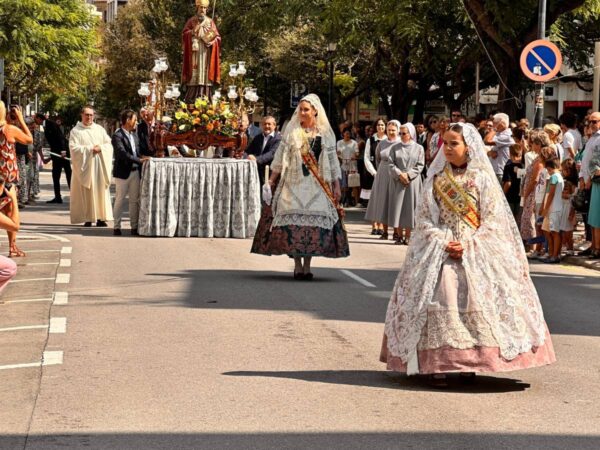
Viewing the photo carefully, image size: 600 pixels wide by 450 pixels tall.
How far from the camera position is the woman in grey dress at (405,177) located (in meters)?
21.4

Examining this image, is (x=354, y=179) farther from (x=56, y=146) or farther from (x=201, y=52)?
(x=56, y=146)

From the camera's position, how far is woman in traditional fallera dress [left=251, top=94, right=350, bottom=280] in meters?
15.1

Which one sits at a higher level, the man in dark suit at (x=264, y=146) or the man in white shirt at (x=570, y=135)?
the man in white shirt at (x=570, y=135)

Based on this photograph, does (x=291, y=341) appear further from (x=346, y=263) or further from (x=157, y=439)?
(x=346, y=263)

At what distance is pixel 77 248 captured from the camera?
19.2 m

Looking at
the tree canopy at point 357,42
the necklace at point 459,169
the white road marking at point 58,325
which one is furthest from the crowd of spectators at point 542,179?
the necklace at point 459,169

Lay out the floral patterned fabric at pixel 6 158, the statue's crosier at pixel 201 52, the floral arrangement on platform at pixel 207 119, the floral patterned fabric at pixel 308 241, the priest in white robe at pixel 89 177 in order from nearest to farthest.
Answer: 1. the floral patterned fabric at pixel 308 241
2. the floral patterned fabric at pixel 6 158
3. the floral arrangement on platform at pixel 207 119
4. the priest in white robe at pixel 89 177
5. the statue's crosier at pixel 201 52

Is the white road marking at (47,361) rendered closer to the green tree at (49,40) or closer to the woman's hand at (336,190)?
the woman's hand at (336,190)

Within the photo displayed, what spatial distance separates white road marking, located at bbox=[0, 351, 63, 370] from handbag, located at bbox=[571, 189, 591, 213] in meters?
10.3

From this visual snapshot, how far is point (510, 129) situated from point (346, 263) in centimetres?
503

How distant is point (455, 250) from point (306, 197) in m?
6.59

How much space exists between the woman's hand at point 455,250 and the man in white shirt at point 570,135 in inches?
515

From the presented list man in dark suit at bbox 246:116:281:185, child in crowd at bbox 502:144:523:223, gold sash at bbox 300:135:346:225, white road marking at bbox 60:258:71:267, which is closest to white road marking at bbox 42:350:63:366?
gold sash at bbox 300:135:346:225

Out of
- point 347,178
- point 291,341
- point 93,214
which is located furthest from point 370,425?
point 347,178
